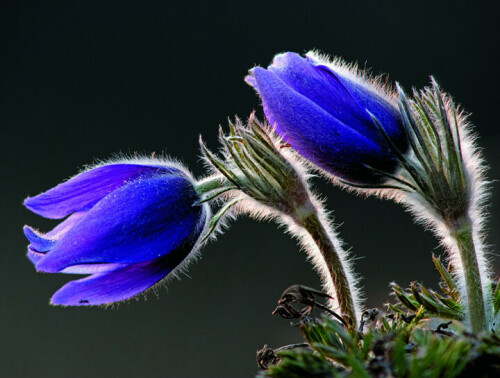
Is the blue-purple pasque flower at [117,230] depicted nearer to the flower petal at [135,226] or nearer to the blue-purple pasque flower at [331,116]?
the flower petal at [135,226]

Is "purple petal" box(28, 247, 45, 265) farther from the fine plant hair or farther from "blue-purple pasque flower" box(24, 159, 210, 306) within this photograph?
the fine plant hair

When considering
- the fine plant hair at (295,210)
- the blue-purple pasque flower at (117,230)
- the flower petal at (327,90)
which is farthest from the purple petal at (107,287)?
the flower petal at (327,90)

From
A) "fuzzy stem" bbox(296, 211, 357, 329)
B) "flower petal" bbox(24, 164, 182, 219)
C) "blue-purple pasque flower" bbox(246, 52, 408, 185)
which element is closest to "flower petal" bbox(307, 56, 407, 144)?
"blue-purple pasque flower" bbox(246, 52, 408, 185)

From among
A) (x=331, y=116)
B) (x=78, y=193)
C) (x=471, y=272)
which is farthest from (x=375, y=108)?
(x=78, y=193)

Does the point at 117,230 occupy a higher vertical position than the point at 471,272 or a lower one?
higher

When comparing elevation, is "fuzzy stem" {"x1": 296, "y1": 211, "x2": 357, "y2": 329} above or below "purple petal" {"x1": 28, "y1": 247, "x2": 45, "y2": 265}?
below

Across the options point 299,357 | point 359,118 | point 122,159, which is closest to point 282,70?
point 359,118

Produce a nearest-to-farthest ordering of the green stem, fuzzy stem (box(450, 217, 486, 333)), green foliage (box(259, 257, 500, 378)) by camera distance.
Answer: green foliage (box(259, 257, 500, 378)), fuzzy stem (box(450, 217, 486, 333)), the green stem

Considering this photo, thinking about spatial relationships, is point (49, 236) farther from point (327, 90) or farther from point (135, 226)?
point (327, 90)
